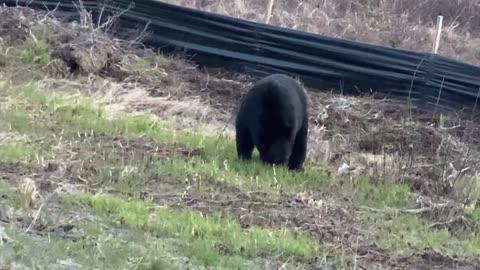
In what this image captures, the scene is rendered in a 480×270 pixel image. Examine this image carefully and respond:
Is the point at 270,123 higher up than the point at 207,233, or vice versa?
the point at 270,123

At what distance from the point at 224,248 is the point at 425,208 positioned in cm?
251

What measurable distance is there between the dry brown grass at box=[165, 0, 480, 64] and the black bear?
1243cm

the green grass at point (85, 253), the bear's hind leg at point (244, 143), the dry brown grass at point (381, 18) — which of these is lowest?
the dry brown grass at point (381, 18)

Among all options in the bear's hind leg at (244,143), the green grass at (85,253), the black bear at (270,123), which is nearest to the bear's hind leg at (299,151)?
the black bear at (270,123)

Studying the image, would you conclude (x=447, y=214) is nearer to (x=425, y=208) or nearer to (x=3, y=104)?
(x=425, y=208)

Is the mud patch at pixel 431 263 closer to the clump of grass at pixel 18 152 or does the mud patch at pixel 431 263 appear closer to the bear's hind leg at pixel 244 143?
the bear's hind leg at pixel 244 143

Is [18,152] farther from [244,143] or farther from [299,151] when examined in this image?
[299,151]

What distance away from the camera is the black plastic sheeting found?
48.6ft

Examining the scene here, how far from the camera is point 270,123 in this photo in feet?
33.7

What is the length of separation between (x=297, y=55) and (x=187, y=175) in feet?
21.2

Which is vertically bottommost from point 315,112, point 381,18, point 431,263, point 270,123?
point 381,18

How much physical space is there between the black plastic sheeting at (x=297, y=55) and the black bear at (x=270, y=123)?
4.86m

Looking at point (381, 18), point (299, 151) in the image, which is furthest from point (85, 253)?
point (381, 18)

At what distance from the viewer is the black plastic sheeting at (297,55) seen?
14820mm
